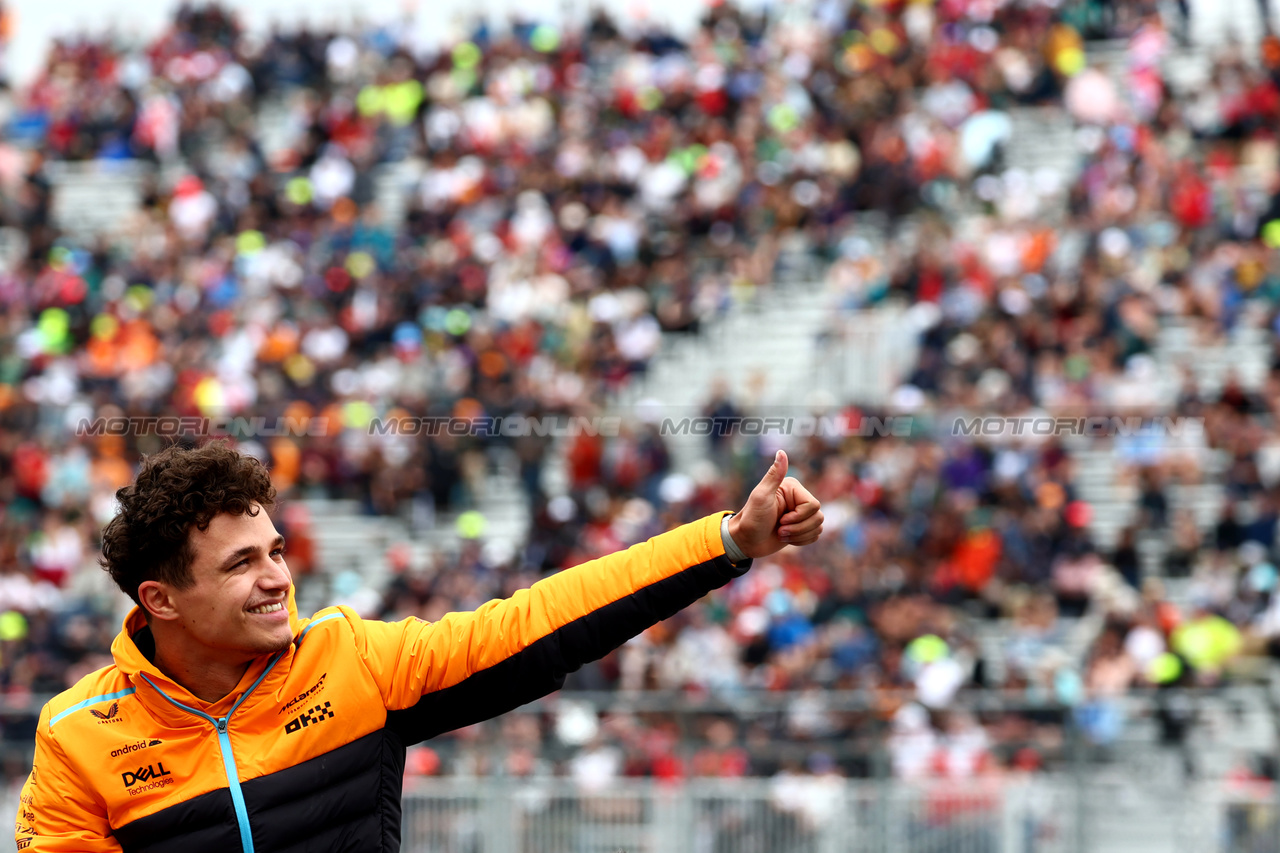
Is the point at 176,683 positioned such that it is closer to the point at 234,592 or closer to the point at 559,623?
the point at 234,592

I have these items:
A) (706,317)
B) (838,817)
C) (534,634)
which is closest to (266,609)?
(534,634)

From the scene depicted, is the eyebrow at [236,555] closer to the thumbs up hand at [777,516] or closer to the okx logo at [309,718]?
the okx logo at [309,718]

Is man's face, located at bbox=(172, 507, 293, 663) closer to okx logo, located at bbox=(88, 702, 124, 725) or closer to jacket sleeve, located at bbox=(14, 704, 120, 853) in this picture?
okx logo, located at bbox=(88, 702, 124, 725)

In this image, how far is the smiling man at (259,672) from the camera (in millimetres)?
3160

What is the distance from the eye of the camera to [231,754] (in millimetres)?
3209

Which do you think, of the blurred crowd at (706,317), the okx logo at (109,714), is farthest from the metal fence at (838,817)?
the okx logo at (109,714)

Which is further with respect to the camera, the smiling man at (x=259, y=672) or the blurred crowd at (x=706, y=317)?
the blurred crowd at (x=706, y=317)

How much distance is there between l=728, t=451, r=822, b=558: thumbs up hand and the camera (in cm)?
313

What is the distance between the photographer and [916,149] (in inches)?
734

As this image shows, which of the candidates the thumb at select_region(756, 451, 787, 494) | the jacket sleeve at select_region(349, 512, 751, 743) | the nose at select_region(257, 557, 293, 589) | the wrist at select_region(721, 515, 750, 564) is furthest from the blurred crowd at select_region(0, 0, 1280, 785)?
the thumb at select_region(756, 451, 787, 494)

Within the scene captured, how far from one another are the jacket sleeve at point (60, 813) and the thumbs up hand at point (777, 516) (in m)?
1.27

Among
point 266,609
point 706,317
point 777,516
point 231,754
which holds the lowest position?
point 231,754

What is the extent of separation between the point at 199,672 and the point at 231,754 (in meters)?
0.17

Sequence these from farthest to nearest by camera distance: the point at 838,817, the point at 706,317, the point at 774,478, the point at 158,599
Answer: the point at 706,317, the point at 838,817, the point at 158,599, the point at 774,478
